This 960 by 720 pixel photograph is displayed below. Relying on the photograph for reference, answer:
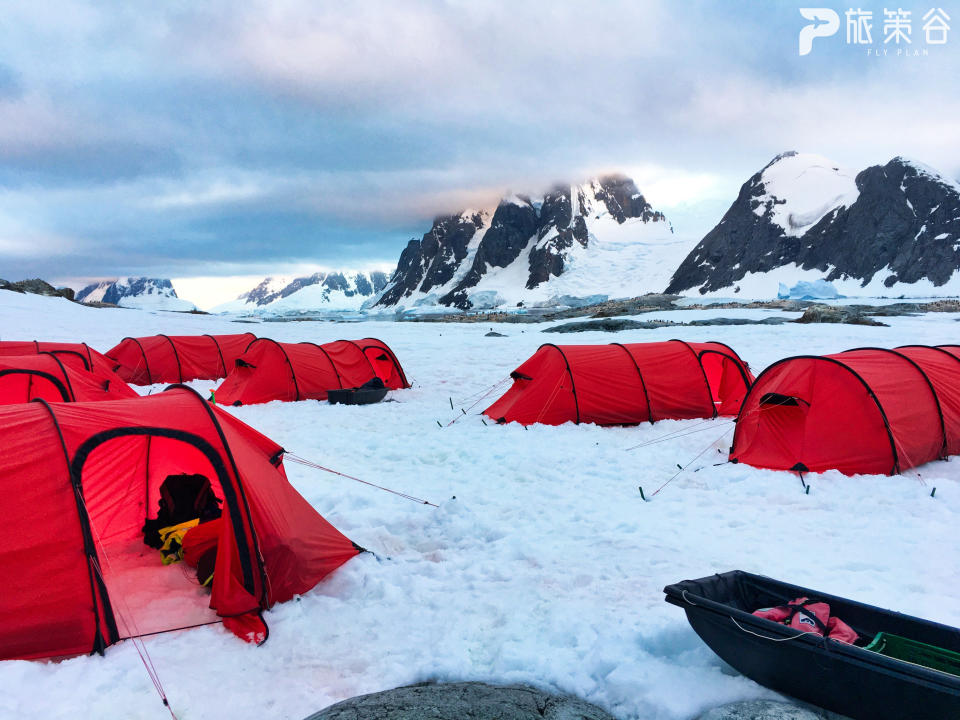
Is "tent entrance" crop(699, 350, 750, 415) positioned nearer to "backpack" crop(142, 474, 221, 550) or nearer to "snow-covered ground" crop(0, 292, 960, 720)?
"snow-covered ground" crop(0, 292, 960, 720)

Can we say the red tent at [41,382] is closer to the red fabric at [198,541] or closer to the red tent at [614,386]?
the red fabric at [198,541]

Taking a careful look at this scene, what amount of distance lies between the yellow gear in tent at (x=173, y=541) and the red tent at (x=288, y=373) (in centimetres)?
1025

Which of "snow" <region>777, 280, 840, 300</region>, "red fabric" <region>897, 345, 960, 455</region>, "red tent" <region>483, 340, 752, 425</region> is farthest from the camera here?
"snow" <region>777, 280, 840, 300</region>

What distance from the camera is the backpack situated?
6352 millimetres

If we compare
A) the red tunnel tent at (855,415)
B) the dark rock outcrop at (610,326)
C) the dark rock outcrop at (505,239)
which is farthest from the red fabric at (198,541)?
the dark rock outcrop at (505,239)

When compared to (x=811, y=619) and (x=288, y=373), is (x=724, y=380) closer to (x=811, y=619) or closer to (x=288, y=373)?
(x=811, y=619)

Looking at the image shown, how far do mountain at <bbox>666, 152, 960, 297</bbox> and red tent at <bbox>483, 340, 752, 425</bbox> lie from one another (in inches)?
2908

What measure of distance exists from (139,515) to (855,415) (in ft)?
31.5

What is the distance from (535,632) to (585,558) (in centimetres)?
153

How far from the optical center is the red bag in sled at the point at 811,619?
390 centimetres

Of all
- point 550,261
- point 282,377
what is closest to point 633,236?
point 550,261

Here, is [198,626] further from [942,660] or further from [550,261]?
[550,261]

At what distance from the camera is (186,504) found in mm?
6500

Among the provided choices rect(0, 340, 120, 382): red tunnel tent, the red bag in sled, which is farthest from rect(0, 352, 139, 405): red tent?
the red bag in sled
